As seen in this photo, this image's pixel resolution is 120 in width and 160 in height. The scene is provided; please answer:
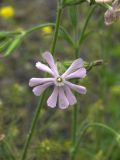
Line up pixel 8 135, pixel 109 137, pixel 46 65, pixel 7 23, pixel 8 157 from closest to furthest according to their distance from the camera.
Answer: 1. pixel 46 65
2. pixel 8 157
3. pixel 8 135
4. pixel 109 137
5. pixel 7 23

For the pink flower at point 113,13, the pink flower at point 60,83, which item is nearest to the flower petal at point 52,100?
the pink flower at point 60,83

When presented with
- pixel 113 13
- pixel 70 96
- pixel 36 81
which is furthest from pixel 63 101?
pixel 113 13

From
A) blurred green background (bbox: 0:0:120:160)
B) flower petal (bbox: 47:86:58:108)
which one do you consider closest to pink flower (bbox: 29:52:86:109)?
flower petal (bbox: 47:86:58:108)

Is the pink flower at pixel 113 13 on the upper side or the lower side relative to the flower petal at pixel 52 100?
upper

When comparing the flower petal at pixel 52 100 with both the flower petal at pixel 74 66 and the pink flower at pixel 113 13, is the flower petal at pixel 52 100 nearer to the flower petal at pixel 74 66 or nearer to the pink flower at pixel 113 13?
the flower petal at pixel 74 66

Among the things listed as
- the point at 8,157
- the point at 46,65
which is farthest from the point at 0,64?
the point at 46,65

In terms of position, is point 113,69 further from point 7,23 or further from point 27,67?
point 7,23
